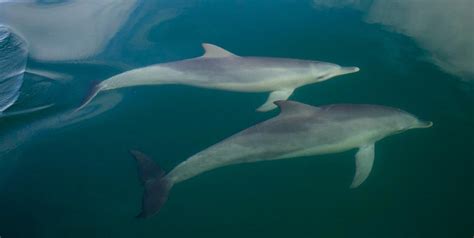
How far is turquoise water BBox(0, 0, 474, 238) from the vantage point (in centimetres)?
586

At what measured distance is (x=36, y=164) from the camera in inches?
265

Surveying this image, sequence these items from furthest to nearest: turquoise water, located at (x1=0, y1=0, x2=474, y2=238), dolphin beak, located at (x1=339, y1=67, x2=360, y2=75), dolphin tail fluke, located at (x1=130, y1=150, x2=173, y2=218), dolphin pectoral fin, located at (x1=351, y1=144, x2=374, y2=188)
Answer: dolphin beak, located at (x1=339, y1=67, x2=360, y2=75)
dolphin pectoral fin, located at (x1=351, y1=144, x2=374, y2=188)
turquoise water, located at (x1=0, y1=0, x2=474, y2=238)
dolphin tail fluke, located at (x1=130, y1=150, x2=173, y2=218)

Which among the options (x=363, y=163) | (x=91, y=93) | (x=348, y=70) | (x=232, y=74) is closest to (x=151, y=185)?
(x=91, y=93)

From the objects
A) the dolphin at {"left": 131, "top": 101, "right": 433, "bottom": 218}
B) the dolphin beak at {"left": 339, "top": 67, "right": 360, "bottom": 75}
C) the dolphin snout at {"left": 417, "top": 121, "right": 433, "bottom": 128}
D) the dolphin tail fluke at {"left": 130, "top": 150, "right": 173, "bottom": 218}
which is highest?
the dolphin beak at {"left": 339, "top": 67, "right": 360, "bottom": 75}

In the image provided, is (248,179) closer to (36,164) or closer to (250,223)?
(250,223)

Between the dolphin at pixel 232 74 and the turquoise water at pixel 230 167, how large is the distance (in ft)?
0.57

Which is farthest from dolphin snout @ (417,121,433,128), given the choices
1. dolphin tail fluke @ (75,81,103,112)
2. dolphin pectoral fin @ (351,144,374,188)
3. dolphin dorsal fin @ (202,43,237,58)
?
dolphin tail fluke @ (75,81,103,112)

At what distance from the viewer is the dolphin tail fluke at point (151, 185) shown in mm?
5594

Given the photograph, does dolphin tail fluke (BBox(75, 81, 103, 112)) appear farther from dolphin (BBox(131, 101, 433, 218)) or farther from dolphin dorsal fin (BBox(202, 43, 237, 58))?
dolphin (BBox(131, 101, 433, 218))

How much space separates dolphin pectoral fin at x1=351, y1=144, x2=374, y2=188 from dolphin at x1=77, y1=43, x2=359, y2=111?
1.90 meters

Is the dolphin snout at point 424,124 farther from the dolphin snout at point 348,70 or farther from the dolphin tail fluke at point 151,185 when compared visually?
the dolphin tail fluke at point 151,185

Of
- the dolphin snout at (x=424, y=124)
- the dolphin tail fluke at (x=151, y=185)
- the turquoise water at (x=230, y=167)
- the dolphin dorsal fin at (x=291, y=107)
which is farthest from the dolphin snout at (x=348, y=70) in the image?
the dolphin tail fluke at (x=151, y=185)

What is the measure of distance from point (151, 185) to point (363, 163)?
3044 millimetres

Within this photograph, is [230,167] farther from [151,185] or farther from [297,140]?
[151,185]
